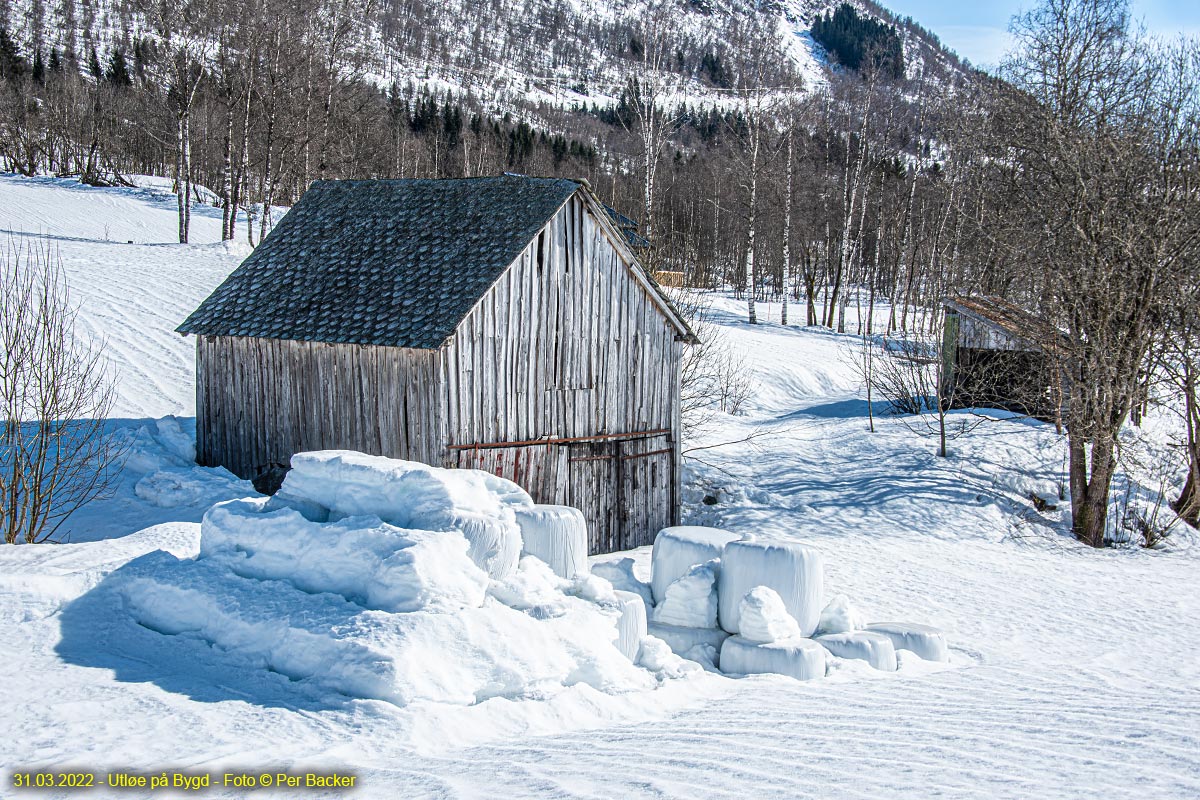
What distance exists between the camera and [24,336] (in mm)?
13250

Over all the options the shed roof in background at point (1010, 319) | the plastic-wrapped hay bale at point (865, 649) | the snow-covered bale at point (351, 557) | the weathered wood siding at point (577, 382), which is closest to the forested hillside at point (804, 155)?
the shed roof in background at point (1010, 319)

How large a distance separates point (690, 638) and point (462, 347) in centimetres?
604

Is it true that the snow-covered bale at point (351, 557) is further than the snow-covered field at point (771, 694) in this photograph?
Yes

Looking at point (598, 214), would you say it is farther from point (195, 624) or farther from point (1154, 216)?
point (1154, 216)

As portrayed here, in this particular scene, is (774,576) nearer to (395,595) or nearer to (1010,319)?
(395,595)

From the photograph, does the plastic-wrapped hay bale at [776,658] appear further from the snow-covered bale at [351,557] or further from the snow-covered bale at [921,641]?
the snow-covered bale at [351,557]

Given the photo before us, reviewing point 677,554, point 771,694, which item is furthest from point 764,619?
point 677,554

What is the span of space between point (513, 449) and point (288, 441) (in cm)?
398

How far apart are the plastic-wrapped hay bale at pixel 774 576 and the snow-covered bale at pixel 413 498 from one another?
287 cm

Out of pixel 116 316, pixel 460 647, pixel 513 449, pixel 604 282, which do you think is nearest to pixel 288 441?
pixel 513 449

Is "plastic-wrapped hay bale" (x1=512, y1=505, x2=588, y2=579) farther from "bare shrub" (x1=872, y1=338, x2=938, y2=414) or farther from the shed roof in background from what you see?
"bare shrub" (x1=872, y1=338, x2=938, y2=414)

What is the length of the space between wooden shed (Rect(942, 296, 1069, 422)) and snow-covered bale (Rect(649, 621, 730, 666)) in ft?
53.8

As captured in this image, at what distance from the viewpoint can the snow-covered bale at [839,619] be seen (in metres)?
11.3

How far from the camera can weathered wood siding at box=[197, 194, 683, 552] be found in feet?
48.3
